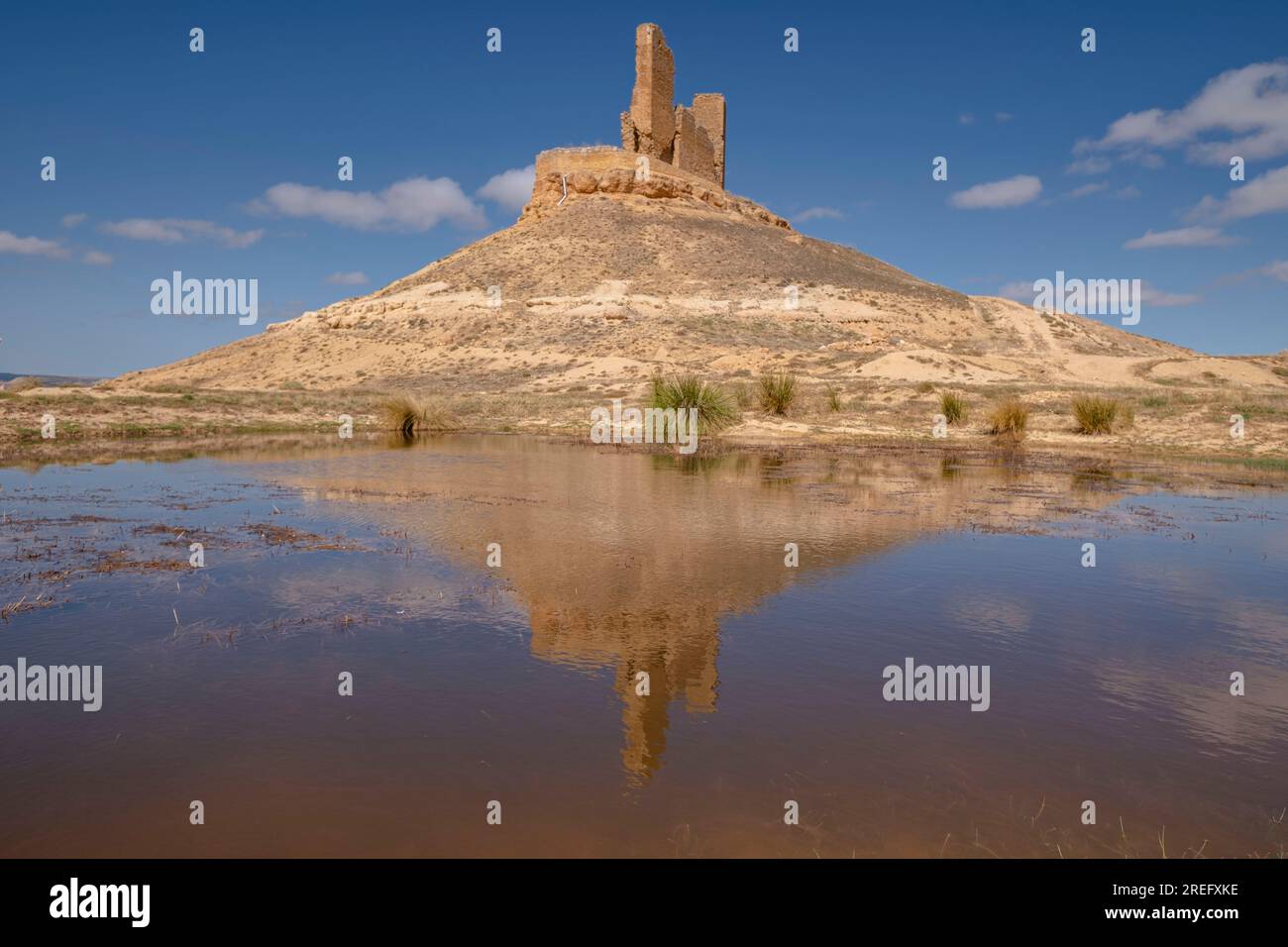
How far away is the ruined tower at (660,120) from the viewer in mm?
63094

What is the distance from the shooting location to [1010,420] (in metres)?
22.5

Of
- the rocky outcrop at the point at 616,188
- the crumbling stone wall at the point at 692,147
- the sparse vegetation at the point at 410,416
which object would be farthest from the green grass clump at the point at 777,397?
the crumbling stone wall at the point at 692,147

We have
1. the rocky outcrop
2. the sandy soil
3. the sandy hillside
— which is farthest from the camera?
the rocky outcrop

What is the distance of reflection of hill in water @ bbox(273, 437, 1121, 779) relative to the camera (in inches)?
215

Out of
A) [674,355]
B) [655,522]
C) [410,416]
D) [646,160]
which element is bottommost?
[655,522]

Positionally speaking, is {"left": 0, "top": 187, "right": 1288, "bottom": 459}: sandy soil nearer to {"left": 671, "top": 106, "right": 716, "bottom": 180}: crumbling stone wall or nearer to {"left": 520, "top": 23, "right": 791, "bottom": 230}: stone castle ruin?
{"left": 520, "top": 23, "right": 791, "bottom": 230}: stone castle ruin

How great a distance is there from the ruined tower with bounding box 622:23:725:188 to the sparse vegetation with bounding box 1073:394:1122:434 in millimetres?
50509

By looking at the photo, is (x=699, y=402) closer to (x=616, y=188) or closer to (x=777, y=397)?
(x=777, y=397)

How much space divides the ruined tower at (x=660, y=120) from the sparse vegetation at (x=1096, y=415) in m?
50.5

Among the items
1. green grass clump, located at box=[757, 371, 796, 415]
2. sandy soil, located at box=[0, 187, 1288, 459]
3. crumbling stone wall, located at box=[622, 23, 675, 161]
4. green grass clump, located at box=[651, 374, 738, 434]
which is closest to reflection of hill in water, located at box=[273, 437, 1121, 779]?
green grass clump, located at box=[651, 374, 738, 434]

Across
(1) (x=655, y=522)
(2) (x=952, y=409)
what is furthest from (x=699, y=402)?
(1) (x=655, y=522)

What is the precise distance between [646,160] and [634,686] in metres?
65.3
